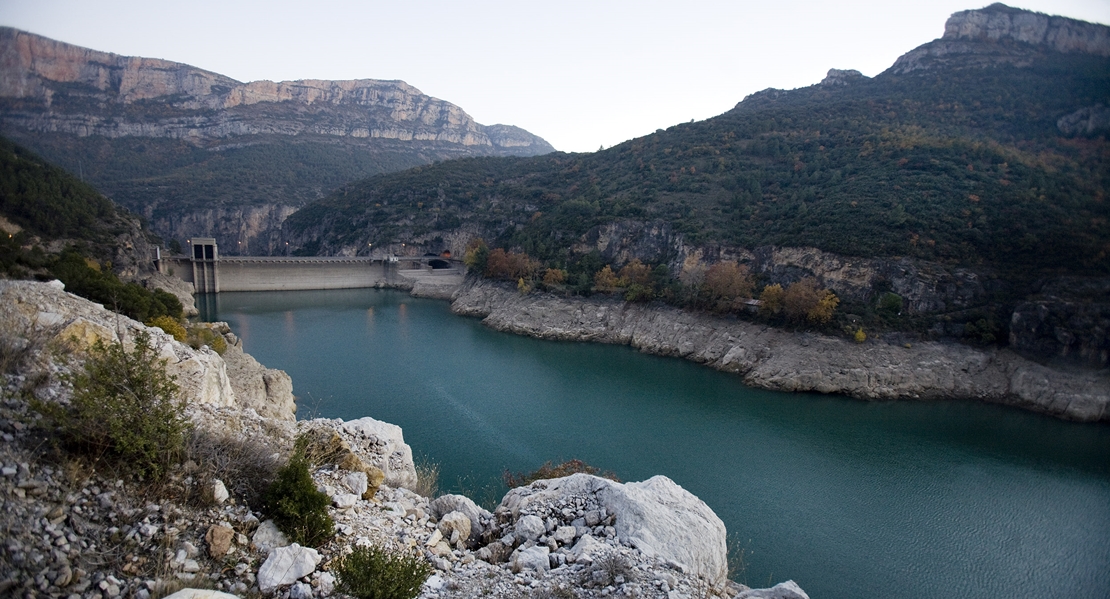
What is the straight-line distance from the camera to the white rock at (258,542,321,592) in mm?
5309

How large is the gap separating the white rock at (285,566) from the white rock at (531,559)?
8.27 ft

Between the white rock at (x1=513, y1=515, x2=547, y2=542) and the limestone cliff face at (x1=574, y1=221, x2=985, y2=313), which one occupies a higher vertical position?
the limestone cliff face at (x1=574, y1=221, x2=985, y2=313)

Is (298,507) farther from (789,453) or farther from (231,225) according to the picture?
(231,225)

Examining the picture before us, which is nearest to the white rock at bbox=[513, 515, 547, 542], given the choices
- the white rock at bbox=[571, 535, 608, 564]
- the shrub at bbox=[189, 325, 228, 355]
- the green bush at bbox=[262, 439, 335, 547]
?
the white rock at bbox=[571, 535, 608, 564]

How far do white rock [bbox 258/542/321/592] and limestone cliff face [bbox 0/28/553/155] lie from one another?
132m

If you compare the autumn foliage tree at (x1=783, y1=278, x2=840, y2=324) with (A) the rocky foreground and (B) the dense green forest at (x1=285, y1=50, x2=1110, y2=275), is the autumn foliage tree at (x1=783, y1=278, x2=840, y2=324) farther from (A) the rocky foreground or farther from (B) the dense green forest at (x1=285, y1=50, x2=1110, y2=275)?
(A) the rocky foreground

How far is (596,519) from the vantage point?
27.2 feet

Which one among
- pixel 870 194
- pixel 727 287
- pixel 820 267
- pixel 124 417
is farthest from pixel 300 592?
pixel 870 194

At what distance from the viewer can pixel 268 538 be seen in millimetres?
5801

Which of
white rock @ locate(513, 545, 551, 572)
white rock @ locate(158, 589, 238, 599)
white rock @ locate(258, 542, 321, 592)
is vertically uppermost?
white rock @ locate(158, 589, 238, 599)

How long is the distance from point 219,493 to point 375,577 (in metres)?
1.99

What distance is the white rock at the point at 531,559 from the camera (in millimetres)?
7004

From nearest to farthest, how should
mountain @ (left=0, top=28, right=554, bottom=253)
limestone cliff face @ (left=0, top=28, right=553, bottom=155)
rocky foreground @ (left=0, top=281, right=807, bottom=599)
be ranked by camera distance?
rocky foreground @ (left=0, top=281, right=807, bottom=599)
mountain @ (left=0, top=28, right=554, bottom=253)
limestone cliff face @ (left=0, top=28, right=553, bottom=155)

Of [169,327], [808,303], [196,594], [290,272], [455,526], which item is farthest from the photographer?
[290,272]
